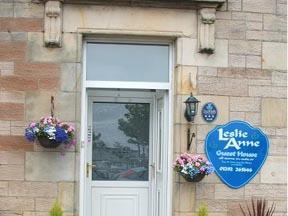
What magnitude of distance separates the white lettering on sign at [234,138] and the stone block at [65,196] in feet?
5.97

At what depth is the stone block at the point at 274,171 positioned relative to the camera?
23.9 ft

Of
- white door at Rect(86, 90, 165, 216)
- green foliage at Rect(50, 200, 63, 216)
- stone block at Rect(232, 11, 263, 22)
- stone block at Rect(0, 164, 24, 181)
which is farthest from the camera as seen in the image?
white door at Rect(86, 90, 165, 216)

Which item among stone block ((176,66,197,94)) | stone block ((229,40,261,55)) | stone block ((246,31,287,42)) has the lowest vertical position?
stone block ((176,66,197,94))

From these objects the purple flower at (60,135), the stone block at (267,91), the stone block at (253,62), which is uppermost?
the stone block at (253,62)

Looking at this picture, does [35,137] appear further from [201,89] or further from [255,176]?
[255,176]

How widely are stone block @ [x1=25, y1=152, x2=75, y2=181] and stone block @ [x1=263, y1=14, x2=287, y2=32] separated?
9.13 feet

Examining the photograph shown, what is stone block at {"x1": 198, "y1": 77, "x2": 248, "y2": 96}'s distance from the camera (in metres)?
7.20

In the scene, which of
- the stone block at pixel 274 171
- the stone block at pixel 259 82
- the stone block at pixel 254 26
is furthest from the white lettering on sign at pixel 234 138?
the stone block at pixel 254 26

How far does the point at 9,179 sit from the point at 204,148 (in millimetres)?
2206

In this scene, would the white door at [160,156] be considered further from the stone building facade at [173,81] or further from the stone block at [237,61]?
the stone block at [237,61]

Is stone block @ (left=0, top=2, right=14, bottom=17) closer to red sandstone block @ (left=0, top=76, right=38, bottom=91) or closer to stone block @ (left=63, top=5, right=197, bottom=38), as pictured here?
stone block @ (left=63, top=5, right=197, bottom=38)

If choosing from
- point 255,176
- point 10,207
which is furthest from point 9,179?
point 255,176

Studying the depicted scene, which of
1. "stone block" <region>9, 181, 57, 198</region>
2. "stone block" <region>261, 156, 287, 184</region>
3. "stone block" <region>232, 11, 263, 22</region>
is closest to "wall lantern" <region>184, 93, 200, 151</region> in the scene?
"stone block" <region>261, 156, 287, 184</region>

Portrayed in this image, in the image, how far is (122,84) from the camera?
729 centimetres
